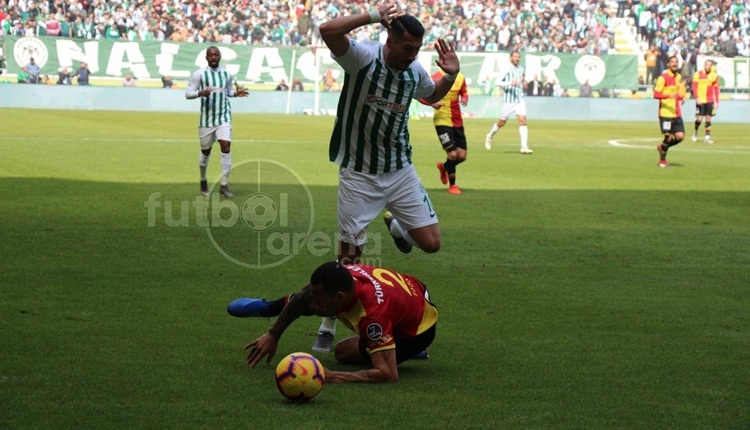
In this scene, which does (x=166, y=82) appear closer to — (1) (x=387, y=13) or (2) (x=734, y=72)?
(2) (x=734, y=72)

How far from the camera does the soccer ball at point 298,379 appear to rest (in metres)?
6.06

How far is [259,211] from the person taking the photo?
15.1 m

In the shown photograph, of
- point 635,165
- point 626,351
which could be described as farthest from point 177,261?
point 635,165

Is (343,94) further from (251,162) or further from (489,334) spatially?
(251,162)

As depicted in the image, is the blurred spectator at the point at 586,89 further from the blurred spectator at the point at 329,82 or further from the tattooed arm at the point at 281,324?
the tattooed arm at the point at 281,324

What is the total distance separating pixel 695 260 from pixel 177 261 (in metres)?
5.35

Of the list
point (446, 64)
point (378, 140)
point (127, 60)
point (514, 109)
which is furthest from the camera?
point (127, 60)

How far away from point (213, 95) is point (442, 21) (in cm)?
3598

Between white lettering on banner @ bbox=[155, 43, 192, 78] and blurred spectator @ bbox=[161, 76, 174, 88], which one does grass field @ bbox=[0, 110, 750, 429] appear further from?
white lettering on banner @ bbox=[155, 43, 192, 78]

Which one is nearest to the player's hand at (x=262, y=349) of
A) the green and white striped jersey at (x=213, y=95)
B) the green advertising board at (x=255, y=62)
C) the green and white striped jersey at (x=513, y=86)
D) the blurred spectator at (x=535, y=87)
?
the green and white striped jersey at (x=213, y=95)

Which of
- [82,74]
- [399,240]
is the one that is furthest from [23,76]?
[399,240]

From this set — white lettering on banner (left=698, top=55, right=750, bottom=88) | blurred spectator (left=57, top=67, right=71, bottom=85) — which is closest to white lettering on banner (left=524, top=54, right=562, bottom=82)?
A: white lettering on banner (left=698, top=55, right=750, bottom=88)

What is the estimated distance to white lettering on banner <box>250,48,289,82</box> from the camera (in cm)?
4412

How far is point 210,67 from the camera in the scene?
16812 millimetres
